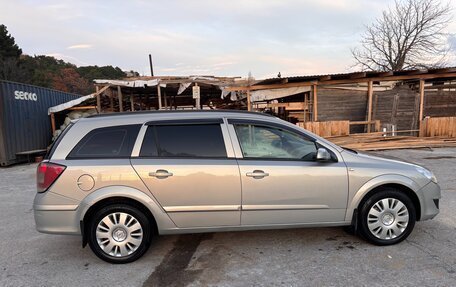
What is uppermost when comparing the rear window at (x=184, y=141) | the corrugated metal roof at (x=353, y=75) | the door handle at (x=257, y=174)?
the corrugated metal roof at (x=353, y=75)

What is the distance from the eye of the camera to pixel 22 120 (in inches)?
480

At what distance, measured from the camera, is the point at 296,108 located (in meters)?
13.1

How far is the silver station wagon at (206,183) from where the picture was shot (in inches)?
129

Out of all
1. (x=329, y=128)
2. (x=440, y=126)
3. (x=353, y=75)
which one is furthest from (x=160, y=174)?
(x=440, y=126)

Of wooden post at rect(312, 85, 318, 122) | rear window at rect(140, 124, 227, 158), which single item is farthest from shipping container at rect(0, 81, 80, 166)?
wooden post at rect(312, 85, 318, 122)

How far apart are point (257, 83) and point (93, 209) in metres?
10.1

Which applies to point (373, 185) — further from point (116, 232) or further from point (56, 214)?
point (56, 214)

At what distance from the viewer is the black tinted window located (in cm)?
339

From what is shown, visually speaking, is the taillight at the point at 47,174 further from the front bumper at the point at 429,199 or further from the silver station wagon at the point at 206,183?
the front bumper at the point at 429,199

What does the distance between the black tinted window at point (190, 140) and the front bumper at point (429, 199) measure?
2.43 metres

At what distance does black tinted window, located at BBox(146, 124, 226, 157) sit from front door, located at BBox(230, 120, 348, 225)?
0.79 ft

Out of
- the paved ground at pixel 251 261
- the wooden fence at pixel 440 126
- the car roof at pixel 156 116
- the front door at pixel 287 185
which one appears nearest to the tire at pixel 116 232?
the paved ground at pixel 251 261

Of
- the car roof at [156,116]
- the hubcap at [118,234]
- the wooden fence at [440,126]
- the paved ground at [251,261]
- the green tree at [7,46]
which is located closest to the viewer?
the paved ground at [251,261]

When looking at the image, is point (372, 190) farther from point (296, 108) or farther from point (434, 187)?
point (296, 108)
